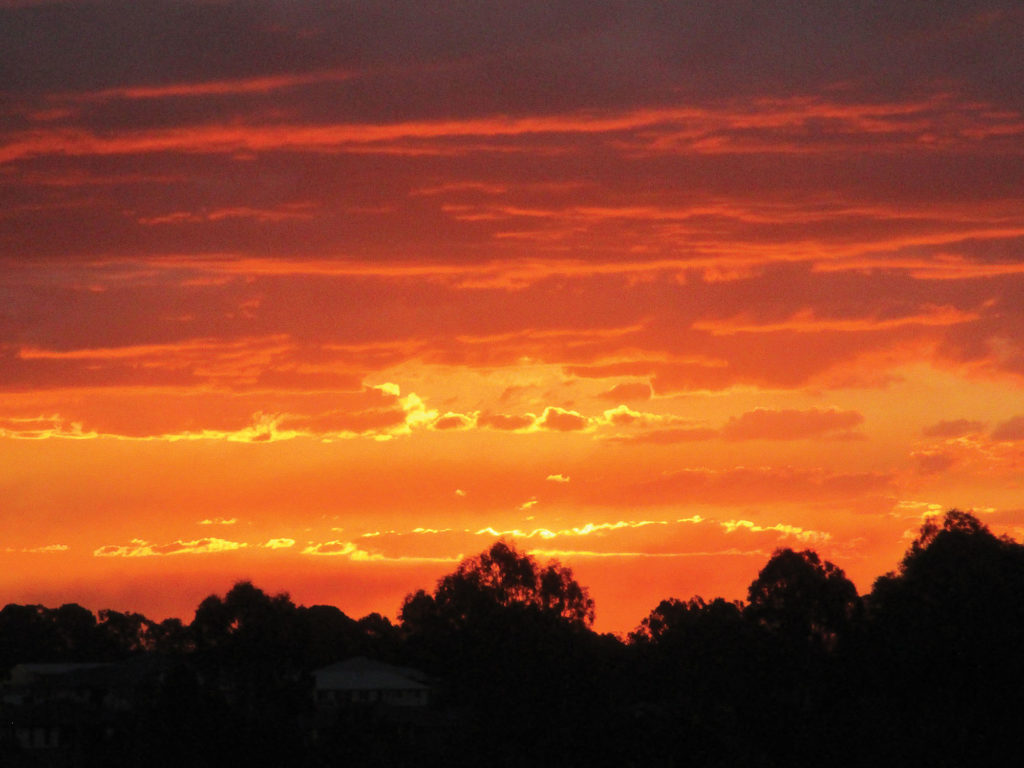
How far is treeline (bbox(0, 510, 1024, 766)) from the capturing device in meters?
74.2

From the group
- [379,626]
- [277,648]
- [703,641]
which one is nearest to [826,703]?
[703,641]

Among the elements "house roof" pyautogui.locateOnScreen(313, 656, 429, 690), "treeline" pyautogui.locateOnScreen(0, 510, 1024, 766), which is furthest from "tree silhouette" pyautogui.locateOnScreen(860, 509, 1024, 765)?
"house roof" pyautogui.locateOnScreen(313, 656, 429, 690)

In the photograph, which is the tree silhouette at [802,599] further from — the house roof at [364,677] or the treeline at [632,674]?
the house roof at [364,677]

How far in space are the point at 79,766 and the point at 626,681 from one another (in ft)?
134

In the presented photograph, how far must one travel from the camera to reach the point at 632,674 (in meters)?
114

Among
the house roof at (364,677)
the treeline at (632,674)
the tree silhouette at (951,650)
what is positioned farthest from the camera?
the house roof at (364,677)

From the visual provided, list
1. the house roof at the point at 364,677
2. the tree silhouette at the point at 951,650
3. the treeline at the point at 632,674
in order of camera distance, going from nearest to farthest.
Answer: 1. the treeline at the point at 632,674
2. the tree silhouette at the point at 951,650
3. the house roof at the point at 364,677

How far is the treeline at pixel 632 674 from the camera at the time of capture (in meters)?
74.2

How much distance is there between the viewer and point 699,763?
7119 centimetres

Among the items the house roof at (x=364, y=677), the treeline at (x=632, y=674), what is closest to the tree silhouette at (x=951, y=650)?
the treeline at (x=632, y=674)

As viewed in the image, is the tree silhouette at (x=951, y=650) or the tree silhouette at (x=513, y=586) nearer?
the tree silhouette at (x=951, y=650)

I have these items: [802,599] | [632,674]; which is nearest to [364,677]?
[632,674]

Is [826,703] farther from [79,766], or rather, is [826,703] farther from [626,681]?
[79,766]

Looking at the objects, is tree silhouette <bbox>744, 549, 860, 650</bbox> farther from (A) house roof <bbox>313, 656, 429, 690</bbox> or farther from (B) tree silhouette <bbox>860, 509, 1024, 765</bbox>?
(A) house roof <bbox>313, 656, 429, 690</bbox>
